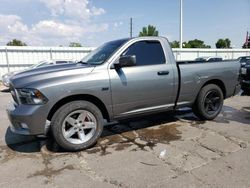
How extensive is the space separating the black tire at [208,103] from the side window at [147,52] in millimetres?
1400

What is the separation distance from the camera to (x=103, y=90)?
14.2 feet

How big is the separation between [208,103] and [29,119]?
4.08 metres

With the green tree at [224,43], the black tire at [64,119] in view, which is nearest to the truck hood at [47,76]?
the black tire at [64,119]

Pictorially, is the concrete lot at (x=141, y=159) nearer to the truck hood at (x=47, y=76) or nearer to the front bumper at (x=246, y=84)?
the truck hood at (x=47, y=76)

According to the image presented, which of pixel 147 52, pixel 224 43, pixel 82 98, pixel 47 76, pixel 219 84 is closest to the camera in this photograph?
pixel 47 76

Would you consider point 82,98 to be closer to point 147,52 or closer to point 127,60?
point 127,60

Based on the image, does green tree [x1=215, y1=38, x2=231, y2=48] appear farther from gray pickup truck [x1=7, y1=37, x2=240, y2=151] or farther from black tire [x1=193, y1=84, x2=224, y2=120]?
gray pickup truck [x1=7, y1=37, x2=240, y2=151]

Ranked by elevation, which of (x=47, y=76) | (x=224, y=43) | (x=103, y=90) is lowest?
(x=103, y=90)

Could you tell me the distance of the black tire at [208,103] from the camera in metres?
5.74

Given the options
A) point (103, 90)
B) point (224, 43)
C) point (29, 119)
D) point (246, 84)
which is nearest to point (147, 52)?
point (103, 90)

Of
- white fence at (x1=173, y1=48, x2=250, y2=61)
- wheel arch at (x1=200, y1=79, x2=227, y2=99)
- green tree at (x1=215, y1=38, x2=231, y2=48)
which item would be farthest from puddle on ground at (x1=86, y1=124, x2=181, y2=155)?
green tree at (x1=215, y1=38, x2=231, y2=48)

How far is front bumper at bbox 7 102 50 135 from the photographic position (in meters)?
3.87

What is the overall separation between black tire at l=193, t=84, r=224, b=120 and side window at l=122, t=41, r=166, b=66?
1400 millimetres

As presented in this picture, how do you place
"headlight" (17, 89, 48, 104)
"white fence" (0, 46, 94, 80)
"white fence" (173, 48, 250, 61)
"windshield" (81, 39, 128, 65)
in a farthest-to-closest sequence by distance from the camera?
1. "white fence" (173, 48, 250, 61)
2. "white fence" (0, 46, 94, 80)
3. "windshield" (81, 39, 128, 65)
4. "headlight" (17, 89, 48, 104)
